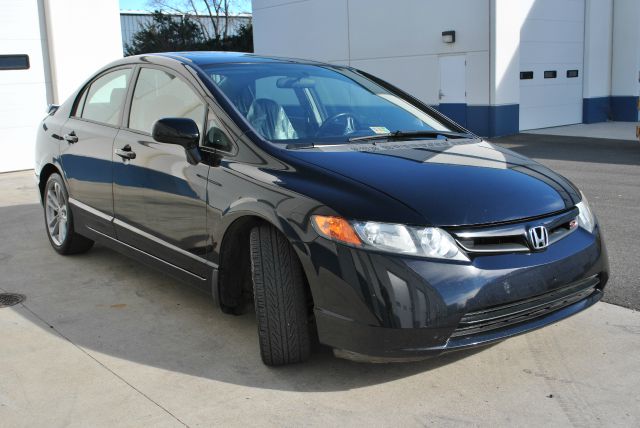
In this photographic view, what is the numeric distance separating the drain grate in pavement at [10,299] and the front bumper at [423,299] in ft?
8.36

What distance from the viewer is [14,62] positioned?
10.8 m

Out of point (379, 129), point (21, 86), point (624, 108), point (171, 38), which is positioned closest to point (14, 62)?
point (21, 86)

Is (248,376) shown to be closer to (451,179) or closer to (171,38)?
(451,179)

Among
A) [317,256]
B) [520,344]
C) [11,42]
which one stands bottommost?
[520,344]

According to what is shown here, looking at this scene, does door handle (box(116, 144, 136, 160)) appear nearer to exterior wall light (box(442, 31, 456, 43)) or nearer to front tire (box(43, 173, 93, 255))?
front tire (box(43, 173, 93, 255))

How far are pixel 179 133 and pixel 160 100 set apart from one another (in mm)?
809

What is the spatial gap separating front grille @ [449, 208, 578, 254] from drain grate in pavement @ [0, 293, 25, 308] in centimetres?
317

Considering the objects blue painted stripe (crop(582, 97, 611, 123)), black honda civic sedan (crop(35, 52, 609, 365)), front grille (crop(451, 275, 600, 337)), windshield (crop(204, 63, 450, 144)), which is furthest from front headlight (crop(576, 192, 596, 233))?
blue painted stripe (crop(582, 97, 611, 123))

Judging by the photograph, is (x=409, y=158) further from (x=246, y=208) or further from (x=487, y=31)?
Answer: (x=487, y=31)

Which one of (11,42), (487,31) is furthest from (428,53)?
(11,42)

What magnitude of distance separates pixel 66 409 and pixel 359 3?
16249 millimetres

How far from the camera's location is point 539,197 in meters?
3.49

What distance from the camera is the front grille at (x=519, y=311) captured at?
318cm

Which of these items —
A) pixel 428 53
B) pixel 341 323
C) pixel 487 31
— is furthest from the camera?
pixel 428 53
